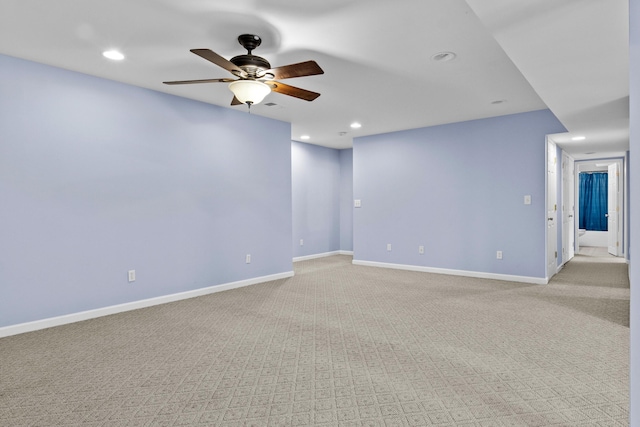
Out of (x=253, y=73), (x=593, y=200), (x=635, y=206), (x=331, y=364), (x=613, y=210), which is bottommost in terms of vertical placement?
(x=331, y=364)

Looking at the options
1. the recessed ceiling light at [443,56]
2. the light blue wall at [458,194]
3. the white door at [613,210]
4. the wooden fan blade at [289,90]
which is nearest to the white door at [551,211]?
the light blue wall at [458,194]

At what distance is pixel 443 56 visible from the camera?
3373 mm

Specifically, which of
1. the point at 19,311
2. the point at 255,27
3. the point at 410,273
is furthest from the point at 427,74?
the point at 19,311

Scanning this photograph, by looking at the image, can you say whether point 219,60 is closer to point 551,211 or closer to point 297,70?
point 297,70

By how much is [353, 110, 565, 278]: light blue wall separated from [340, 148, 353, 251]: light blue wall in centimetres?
138

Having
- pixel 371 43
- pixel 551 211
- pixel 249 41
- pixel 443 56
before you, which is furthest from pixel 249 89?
pixel 551 211

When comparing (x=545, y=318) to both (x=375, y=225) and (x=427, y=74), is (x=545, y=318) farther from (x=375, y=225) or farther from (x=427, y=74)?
(x=375, y=225)

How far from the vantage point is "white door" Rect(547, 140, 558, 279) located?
5.48m

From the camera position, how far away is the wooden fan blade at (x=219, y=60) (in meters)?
2.50

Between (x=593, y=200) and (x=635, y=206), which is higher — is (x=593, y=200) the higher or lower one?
the higher one

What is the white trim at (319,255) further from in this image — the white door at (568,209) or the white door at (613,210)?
the white door at (613,210)

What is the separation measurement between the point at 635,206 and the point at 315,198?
23.5 ft

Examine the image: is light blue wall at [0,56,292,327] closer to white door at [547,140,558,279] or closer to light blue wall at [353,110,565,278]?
light blue wall at [353,110,565,278]

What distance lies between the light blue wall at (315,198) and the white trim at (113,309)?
2.47m
